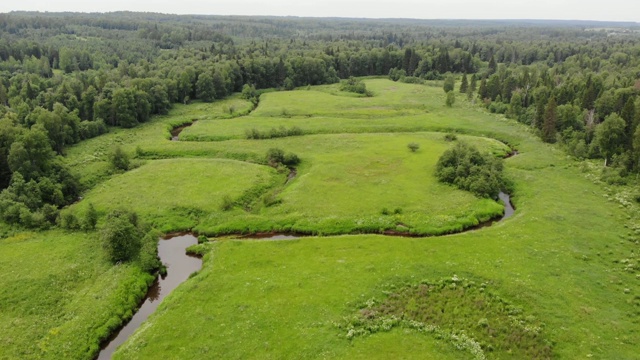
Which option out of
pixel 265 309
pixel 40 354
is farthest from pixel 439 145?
pixel 40 354

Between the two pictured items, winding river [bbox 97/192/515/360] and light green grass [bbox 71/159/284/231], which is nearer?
winding river [bbox 97/192/515/360]

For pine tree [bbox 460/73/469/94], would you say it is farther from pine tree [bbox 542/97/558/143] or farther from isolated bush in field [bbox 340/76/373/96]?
pine tree [bbox 542/97/558/143]

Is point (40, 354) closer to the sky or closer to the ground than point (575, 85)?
closer to the ground

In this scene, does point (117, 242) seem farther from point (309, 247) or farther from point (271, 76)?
point (271, 76)

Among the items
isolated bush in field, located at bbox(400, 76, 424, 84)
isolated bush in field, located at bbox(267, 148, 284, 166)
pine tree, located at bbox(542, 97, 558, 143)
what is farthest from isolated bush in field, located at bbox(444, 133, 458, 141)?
isolated bush in field, located at bbox(400, 76, 424, 84)

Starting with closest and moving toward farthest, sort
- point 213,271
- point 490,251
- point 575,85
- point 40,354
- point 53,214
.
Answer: point 40,354
point 213,271
point 490,251
point 53,214
point 575,85

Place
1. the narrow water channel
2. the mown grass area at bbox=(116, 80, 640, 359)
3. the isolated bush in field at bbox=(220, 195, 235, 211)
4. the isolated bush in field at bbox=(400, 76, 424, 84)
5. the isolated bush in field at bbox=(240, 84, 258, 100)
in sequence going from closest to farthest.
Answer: the mown grass area at bbox=(116, 80, 640, 359) → the narrow water channel → the isolated bush in field at bbox=(220, 195, 235, 211) → the isolated bush in field at bbox=(240, 84, 258, 100) → the isolated bush in field at bbox=(400, 76, 424, 84)
